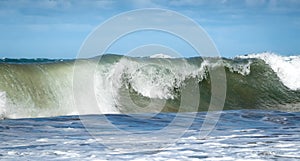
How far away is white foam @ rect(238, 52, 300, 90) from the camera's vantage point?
22686 millimetres

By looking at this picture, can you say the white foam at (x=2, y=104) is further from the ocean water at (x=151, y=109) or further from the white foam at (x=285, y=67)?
the white foam at (x=285, y=67)

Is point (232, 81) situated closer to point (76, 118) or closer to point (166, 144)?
point (76, 118)

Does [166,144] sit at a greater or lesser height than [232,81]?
lesser

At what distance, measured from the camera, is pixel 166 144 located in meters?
8.64

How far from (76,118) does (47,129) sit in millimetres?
2319

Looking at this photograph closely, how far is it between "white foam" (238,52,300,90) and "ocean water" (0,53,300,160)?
0.15 ft

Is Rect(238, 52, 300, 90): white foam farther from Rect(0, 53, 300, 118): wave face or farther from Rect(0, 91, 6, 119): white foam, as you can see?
Rect(0, 91, 6, 119): white foam

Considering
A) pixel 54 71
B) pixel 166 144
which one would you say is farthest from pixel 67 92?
pixel 166 144

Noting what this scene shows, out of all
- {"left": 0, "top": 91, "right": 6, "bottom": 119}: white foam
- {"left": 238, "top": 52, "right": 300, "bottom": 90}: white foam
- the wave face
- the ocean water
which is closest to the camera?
the ocean water

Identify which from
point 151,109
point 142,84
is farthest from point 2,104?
point 142,84

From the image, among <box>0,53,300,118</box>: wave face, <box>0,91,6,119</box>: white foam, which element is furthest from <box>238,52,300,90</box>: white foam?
<box>0,91,6,119</box>: white foam

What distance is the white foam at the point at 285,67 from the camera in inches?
893

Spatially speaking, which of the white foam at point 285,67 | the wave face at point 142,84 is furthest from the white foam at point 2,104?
the white foam at point 285,67

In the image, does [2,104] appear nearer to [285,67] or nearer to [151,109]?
[151,109]
